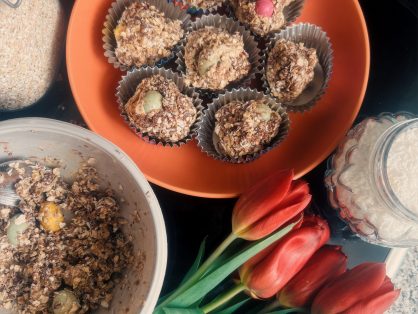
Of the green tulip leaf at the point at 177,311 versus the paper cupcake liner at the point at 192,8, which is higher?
the paper cupcake liner at the point at 192,8

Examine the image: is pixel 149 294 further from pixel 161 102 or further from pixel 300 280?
pixel 161 102

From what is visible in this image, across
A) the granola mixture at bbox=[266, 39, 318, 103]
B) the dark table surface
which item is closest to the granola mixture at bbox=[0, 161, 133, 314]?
the dark table surface

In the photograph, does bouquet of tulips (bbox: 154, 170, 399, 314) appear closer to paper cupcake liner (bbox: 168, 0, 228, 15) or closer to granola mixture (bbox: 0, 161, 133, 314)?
granola mixture (bbox: 0, 161, 133, 314)

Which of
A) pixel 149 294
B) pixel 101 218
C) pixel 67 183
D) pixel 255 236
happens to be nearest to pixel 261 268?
pixel 255 236

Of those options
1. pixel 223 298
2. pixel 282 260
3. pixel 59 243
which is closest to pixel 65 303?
pixel 59 243

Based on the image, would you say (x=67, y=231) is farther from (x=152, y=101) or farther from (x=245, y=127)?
(x=245, y=127)

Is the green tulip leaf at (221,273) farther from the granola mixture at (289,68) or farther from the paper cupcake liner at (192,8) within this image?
the paper cupcake liner at (192,8)

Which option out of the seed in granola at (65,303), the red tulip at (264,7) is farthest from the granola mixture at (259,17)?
the seed in granola at (65,303)
